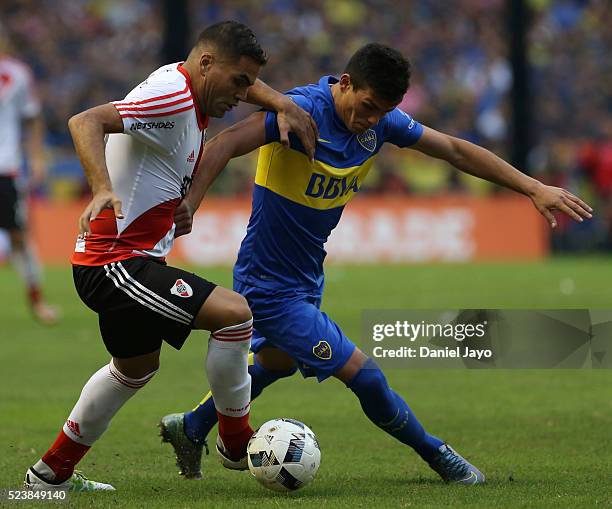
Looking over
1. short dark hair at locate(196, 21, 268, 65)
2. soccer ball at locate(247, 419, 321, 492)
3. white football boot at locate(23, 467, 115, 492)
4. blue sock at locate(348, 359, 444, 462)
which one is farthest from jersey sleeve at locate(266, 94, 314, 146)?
white football boot at locate(23, 467, 115, 492)

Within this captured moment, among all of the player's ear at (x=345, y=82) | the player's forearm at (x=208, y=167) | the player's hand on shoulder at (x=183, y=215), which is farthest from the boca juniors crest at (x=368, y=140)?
the player's hand on shoulder at (x=183, y=215)

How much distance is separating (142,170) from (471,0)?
22.1 meters

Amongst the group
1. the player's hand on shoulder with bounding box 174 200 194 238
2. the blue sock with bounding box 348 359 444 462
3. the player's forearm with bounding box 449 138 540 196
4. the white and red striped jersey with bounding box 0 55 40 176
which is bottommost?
the blue sock with bounding box 348 359 444 462

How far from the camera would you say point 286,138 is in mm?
5547

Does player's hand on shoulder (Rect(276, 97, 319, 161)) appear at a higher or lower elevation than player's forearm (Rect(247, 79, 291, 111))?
lower

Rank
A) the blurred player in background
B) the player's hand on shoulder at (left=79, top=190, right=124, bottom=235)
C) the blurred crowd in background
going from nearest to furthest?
the player's hand on shoulder at (left=79, top=190, right=124, bottom=235), the blurred player in background, the blurred crowd in background

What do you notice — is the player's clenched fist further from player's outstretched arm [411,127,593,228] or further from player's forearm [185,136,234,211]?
player's forearm [185,136,234,211]

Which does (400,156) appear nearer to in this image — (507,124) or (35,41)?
(507,124)

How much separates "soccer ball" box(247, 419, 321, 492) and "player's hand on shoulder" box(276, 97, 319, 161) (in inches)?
46.6

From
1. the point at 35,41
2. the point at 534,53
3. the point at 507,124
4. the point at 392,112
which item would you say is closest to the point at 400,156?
the point at 507,124

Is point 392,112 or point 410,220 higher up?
point 410,220

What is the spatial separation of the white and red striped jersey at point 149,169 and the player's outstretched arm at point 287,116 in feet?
1.11

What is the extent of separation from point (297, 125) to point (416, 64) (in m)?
20.3

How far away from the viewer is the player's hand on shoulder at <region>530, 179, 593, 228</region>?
573 centimetres
